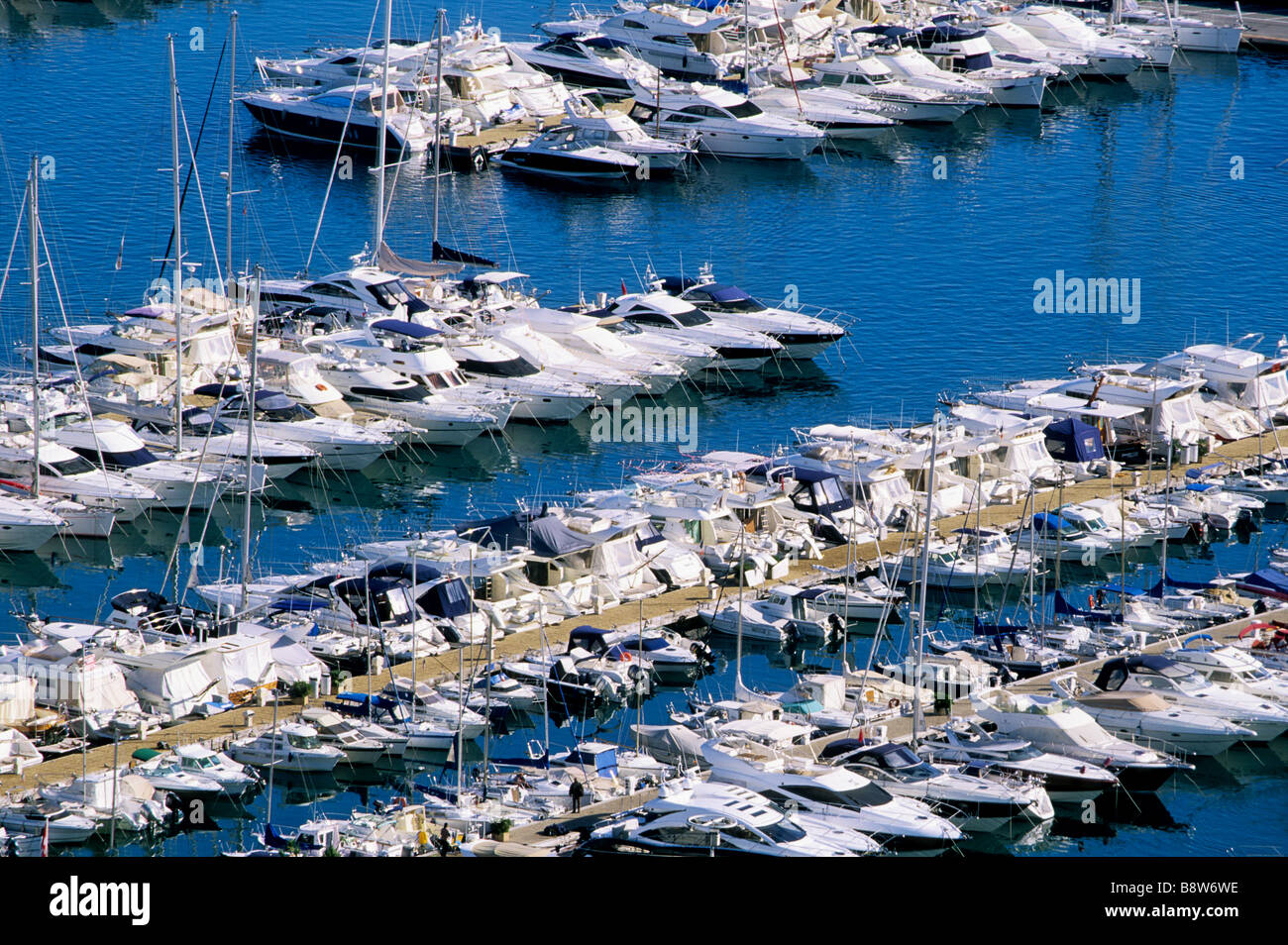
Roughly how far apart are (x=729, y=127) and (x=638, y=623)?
164ft

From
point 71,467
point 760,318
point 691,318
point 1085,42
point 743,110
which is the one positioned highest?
point 1085,42

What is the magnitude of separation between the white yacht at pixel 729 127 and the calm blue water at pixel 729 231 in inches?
41.3

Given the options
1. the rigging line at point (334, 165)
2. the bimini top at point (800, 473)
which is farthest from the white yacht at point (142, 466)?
the rigging line at point (334, 165)

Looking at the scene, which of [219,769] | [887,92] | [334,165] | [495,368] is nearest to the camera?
[219,769]

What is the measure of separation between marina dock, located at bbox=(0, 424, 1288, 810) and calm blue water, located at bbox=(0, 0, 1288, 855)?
2.86 m

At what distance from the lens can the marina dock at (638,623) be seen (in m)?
38.4

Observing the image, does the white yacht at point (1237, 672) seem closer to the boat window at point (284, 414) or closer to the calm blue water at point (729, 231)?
the calm blue water at point (729, 231)

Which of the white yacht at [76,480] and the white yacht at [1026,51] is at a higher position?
the white yacht at [1026,51]

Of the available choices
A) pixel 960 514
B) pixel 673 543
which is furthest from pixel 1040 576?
pixel 673 543

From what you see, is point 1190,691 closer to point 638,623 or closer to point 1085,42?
point 638,623

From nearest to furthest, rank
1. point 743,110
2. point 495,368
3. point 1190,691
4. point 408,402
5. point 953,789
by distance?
point 953,789, point 1190,691, point 408,402, point 495,368, point 743,110

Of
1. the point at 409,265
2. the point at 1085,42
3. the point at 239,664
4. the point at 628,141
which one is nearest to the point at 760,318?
the point at 409,265

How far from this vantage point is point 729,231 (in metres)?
84.4

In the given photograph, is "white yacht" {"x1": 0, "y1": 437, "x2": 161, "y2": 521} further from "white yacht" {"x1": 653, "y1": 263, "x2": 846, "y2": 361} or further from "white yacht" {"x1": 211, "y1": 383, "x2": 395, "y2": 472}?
"white yacht" {"x1": 653, "y1": 263, "x2": 846, "y2": 361}
